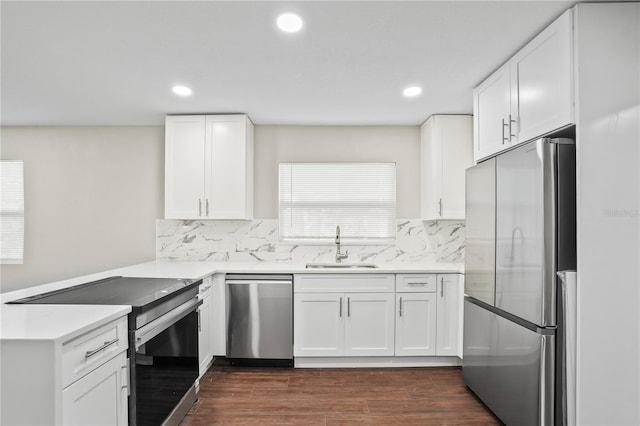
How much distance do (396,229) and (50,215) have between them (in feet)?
12.5

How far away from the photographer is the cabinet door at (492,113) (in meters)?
2.43

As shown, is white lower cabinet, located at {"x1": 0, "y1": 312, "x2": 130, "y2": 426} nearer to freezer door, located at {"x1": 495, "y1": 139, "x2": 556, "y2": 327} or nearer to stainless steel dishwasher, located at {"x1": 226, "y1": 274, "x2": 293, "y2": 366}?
stainless steel dishwasher, located at {"x1": 226, "y1": 274, "x2": 293, "y2": 366}

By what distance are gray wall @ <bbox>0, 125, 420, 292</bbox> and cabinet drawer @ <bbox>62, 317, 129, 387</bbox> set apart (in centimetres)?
245

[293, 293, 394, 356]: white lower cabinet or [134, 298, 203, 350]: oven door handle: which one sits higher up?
[134, 298, 203, 350]: oven door handle

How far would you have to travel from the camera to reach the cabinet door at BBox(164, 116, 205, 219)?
11.9 ft

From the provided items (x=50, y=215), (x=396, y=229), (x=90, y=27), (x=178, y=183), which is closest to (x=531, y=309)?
(x=396, y=229)

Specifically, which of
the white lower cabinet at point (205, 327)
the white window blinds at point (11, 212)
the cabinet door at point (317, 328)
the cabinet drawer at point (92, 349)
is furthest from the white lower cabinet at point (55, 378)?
the white window blinds at point (11, 212)

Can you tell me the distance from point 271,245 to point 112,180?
1.91 metres

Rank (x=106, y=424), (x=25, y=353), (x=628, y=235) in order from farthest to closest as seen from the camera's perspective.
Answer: (x=628, y=235) → (x=106, y=424) → (x=25, y=353)

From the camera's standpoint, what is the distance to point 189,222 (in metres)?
4.03

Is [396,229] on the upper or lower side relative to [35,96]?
lower

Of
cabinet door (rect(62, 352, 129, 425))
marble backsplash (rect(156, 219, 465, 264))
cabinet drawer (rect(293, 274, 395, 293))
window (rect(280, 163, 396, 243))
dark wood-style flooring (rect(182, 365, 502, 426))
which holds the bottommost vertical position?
dark wood-style flooring (rect(182, 365, 502, 426))

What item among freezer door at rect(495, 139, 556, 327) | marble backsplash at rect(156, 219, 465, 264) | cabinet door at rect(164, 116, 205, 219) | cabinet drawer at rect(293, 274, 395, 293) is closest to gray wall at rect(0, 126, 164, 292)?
marble backsplash at rect(156, 219, 465, 264)

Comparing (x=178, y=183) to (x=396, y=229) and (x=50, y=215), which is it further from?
(x=396, y=229)
